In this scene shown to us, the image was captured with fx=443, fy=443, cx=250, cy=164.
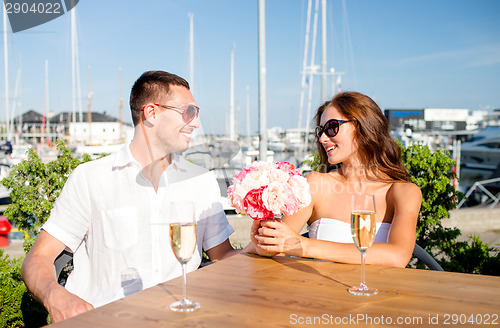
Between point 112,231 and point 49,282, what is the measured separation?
0.47 meters

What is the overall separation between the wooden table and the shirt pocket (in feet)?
2.28

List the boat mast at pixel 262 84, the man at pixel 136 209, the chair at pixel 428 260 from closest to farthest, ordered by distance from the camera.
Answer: the man at pixel 136 209
the chair at pixel 428 260
the boat mast at pixel 262 84

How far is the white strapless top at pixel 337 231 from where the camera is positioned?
2699 millimetres

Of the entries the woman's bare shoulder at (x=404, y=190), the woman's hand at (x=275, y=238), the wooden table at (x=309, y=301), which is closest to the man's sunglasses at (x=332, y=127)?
the woman's bare shoulder at (x=404, y=190)

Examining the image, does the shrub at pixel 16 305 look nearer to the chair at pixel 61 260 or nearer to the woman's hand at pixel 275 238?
the chair at pixel 61 260

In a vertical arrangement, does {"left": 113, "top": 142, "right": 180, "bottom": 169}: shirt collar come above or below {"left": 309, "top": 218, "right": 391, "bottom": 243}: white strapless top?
above

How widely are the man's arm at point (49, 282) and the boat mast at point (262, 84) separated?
4.30 metres

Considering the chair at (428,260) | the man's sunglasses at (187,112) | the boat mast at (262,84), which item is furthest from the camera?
the boat mast at (262,84)

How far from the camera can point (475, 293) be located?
5.20ft

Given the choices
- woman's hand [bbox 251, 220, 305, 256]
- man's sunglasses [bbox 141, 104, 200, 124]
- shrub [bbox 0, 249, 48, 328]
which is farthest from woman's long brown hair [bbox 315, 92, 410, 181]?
shrub [bbox 0, 249, 48, 328]

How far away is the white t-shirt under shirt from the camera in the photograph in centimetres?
241

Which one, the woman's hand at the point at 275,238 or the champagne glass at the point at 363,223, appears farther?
the woman's hand at the point at 275,238

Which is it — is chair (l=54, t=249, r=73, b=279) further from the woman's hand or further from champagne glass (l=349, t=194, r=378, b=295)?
champagne glass (l=349, t=194, r=378, b=295)

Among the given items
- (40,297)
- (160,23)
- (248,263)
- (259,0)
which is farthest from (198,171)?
(259,0)
